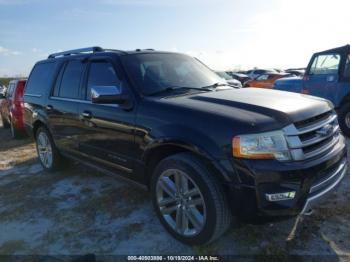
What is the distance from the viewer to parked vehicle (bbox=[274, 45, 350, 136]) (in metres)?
7.21

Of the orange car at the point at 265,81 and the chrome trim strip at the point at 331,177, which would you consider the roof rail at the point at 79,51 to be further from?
the orange car at the point at 265,81

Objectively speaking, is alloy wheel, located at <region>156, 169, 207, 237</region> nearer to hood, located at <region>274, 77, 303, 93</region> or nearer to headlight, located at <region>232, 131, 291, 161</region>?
headlight, located at <region>232, 131, 291, 161</region>

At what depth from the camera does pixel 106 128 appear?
395 cm

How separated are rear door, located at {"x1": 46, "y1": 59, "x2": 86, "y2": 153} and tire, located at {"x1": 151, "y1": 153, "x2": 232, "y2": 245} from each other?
184 centimetres

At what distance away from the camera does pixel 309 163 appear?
2719mm

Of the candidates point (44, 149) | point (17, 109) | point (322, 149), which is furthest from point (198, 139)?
point (17, 109)

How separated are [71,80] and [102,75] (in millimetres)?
888

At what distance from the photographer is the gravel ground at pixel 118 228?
10.2 ft

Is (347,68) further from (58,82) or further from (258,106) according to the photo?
(58,82)

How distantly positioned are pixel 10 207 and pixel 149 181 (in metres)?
2.16

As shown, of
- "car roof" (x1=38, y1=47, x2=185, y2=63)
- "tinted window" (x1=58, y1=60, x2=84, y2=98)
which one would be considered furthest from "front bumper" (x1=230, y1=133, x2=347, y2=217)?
"tinted window" (x1=58, y1=60, x2=84, y2=98)

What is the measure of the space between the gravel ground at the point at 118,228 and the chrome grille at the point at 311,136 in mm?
873

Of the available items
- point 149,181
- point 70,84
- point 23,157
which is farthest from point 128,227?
point 23,157

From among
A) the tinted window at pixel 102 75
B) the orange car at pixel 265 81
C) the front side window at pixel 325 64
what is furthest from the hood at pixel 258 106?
the orange car at pixel 265 81
